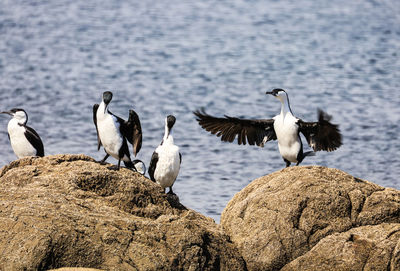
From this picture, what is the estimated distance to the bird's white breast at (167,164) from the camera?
33.2 ft

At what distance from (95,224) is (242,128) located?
3987 mm

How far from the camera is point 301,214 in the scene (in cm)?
946

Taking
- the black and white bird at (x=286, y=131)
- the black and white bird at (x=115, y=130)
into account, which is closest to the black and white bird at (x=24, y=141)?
the black and white bird at (x=115, y=130)

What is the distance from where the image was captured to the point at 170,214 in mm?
9195

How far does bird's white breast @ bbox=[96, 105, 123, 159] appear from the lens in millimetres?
10578

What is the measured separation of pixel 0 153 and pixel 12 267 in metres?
8.28

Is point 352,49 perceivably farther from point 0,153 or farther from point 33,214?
point 33,214

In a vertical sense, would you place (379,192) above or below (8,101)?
above

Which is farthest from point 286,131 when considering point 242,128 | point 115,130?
point 115,130

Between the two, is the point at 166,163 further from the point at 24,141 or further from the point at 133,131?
the point at 24,141

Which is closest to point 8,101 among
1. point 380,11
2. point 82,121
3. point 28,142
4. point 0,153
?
point 82,121

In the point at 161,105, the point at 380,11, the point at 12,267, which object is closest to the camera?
the point at 12,267

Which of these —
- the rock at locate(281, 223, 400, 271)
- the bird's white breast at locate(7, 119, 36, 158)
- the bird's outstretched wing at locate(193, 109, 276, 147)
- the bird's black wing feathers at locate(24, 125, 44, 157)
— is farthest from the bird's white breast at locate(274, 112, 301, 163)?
the bird's white breast at locate(7, 119, 36, 158)

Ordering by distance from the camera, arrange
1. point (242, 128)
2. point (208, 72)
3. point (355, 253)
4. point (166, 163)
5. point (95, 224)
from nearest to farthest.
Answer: point (95, 224)
point (355, 253)
point (166, 163)
point (242, 128)
point (208, 72)
